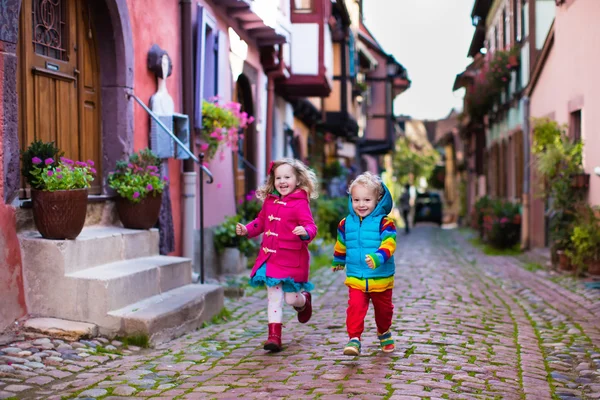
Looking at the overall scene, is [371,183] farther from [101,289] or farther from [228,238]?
[228,238]

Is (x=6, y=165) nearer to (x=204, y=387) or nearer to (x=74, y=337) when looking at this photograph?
(x=74, y=337)

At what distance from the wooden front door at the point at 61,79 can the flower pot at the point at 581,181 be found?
669 centimetres

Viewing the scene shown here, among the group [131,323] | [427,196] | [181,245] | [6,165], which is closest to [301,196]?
[131,323]

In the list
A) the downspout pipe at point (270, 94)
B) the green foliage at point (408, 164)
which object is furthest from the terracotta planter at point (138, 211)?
the green foliage at point (408, 164)

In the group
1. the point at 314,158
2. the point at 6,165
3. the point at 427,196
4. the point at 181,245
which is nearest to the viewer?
the point at 6,165

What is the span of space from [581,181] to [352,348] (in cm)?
708

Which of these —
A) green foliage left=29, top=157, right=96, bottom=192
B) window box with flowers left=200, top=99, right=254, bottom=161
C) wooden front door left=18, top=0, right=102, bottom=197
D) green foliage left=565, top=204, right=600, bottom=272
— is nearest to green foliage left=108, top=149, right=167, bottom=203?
wooden front door left=18, top=0, right=102, bottom=197

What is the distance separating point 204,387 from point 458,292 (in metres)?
5.40

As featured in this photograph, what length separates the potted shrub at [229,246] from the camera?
36.8 feet

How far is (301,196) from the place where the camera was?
617 centimetres

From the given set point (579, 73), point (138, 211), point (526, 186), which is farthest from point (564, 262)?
point (138, 211)

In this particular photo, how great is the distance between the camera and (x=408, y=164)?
59281mm

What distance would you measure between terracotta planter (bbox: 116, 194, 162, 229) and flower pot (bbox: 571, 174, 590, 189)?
628cm

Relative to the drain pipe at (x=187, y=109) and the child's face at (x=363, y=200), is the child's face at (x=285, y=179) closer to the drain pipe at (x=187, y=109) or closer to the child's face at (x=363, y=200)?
the child's face at (x=363, y=200)
